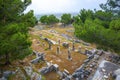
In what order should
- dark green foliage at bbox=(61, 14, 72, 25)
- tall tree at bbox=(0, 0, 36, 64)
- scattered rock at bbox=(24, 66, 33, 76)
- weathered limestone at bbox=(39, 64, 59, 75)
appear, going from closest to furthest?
tall tree at bbox=(0, 0, 36, 64) < scattered rock at bbox=(24, 66, 33, 76) < weathered limestone at bbox=(39, 64, 59, 75) < dark green foliage at bbox=(61, 14, 72, 25)

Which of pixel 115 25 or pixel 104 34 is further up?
pixel 115 25

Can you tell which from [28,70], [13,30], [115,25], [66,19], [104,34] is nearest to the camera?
[13,30]

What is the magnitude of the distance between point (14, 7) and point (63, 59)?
1333 cm

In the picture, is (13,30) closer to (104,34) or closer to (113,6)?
(104,34)

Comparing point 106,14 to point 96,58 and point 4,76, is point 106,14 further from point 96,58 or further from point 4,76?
point 4,76

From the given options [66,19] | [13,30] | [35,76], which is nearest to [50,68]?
[35,76]

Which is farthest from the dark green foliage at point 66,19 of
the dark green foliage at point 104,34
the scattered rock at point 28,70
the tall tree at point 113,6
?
the scattered rock at point 28,70

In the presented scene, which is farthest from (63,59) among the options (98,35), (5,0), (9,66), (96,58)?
(5,0)

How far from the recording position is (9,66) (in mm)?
22000

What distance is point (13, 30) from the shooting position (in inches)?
779

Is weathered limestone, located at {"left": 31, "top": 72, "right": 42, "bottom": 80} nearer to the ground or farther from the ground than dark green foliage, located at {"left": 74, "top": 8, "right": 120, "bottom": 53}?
nearer to the ground

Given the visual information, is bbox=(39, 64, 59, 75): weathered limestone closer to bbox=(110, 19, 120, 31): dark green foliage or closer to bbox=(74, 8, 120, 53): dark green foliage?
bbox=(74, 8, 120, 53): dark green foliage

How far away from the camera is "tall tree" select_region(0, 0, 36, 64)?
19.1 meters

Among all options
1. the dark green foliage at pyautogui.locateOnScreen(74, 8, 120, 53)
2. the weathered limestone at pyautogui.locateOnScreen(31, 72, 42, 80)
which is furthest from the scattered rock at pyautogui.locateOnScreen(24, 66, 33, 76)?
the dark green foliage at pyautogui.locateOnScreen(74, 8, 120, 53)
